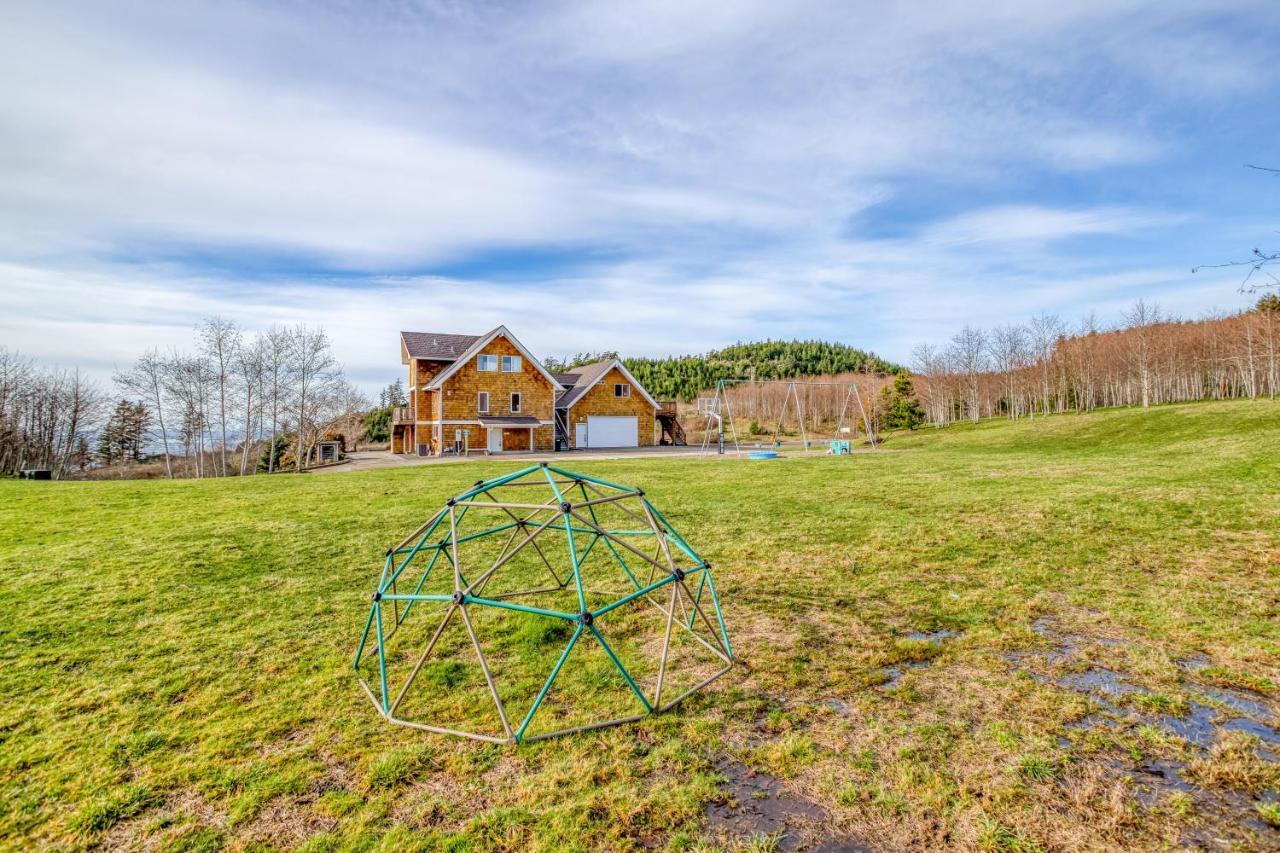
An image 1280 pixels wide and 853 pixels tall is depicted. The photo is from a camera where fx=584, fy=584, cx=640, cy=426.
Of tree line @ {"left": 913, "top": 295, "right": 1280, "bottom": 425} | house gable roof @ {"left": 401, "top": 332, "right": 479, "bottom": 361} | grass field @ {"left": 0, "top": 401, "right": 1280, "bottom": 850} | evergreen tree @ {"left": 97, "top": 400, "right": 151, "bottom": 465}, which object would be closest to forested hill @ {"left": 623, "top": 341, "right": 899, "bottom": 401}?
tree line @ {"left": 913, "top": 295, "right": 1280, "bottom": 425}

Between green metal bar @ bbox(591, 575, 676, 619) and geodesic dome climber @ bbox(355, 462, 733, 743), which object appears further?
geodesic dome climber @ bbox(355, 462, 733, 743)

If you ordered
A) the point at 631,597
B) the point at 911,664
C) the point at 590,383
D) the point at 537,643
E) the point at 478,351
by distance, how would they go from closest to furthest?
the point at 631,597 < the point at 911,664 < the point at 537,643 < the point at 478,351 < the point at 590,383

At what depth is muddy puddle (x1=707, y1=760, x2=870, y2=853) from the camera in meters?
3.07

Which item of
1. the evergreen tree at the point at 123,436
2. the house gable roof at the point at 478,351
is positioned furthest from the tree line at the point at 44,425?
the house gable roof at the point at 478,351

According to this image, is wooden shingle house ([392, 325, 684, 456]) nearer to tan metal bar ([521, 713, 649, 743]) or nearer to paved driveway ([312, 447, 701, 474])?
paved driveway ([312, 447, 701, 474])

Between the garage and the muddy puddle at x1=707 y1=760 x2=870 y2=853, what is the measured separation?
34761mm

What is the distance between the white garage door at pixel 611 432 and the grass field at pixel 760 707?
2814 centimetres

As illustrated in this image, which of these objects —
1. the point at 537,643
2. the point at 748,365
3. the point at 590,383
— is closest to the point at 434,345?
the point at 590,383

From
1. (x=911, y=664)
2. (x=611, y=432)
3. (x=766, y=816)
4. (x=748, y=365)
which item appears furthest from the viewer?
(x=748, y=365)

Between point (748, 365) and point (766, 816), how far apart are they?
95.9 m

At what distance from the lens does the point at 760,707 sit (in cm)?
450

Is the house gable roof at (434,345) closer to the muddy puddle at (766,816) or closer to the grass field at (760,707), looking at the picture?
the grass field at (760,707)

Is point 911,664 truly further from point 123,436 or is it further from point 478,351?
point 123,436

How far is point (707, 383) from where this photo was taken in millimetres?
83250
